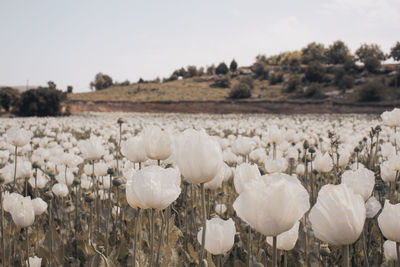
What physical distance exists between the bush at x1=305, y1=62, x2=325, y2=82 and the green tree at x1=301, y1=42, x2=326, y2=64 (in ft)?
40.8

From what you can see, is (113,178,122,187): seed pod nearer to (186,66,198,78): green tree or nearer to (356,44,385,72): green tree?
(356,44,385,72): green tree

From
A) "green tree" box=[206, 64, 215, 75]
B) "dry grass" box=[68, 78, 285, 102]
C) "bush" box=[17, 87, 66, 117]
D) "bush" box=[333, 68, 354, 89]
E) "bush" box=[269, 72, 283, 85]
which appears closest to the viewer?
"bush" box=[17, 87, 66, 117]

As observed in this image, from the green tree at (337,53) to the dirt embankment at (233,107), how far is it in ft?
104

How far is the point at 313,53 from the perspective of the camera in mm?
71250

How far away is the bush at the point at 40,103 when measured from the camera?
2811 cm

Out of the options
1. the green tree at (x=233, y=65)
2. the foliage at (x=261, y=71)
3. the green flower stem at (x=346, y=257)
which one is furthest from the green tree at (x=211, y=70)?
the green flower stem at (x=346, y=257)

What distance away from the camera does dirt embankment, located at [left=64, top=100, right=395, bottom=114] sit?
34.3m

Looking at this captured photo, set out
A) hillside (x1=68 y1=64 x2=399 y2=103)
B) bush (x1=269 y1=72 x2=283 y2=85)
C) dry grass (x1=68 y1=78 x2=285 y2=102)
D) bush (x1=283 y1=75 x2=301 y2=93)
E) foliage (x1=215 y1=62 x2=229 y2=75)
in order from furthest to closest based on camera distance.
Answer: foliage (x1=215 y1=62 x2=229 y2=75)
bush (x1=269 y1=72 x2=283 y2=85)
dry grass (x1=68 y1=78 x2=285 y2=102)
bush (x1=283 y1=75 x2=301 y2=93)
hillside (x1=68 y1=64 x2=399 y2=103)

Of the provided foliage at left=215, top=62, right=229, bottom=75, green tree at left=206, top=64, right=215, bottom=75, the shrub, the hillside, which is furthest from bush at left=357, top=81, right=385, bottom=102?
green tree at left=206, top=64, right=215, bottom=75

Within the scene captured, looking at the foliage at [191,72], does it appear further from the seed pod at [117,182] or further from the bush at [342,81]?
the seed pod at [117,182]

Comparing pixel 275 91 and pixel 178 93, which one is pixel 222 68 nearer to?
pixel 178 93

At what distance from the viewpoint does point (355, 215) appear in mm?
1061

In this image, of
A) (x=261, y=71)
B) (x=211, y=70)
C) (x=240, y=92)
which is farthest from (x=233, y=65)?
(x=240, y=92)

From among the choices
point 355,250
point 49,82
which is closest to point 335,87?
point 355,250
